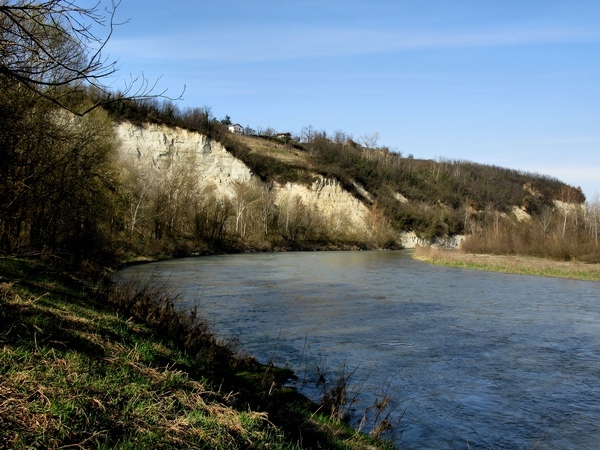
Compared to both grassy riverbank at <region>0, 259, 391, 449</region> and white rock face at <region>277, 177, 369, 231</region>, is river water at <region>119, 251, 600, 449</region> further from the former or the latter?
white rock face at <region>277, 177, 369, 231</region>

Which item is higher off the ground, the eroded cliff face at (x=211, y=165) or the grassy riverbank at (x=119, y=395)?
the eroded cliff face at (x=211, y=165)

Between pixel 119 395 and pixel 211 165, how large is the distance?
232ft

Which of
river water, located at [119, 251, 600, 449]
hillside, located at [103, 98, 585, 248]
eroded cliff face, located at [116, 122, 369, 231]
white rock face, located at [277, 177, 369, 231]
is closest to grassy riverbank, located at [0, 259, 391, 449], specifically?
river water, located at [119, 251, 600, 449]

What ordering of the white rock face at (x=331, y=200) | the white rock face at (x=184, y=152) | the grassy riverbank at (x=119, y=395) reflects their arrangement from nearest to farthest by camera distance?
1. the grassy riverbank at (x=119, y=395)
2. the white rock face at (x=184, y=152)
3. the white rock face at (x=331, y=200)

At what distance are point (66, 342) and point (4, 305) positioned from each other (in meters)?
1.35

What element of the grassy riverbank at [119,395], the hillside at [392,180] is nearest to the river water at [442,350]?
the grassy riverbank at [119,395]

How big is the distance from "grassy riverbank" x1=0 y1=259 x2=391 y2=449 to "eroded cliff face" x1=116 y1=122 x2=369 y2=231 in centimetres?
4450

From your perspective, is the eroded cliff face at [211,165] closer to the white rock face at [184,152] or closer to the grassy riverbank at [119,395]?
the white rock face at [184,152]

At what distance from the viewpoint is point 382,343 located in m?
12.5

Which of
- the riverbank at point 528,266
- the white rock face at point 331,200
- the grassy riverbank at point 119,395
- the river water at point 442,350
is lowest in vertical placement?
the river water at point 442,350

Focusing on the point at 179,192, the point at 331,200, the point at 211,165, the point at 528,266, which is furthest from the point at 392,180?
the point at 528,266

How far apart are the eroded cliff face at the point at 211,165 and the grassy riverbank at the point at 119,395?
44501 millimetres

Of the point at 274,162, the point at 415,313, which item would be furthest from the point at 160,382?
the point at 274,162

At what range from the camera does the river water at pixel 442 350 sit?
7680mm
